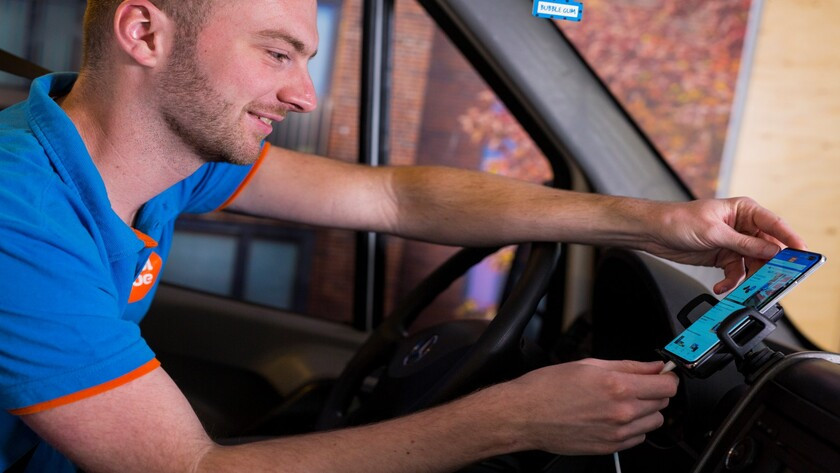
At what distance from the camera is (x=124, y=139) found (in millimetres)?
1126

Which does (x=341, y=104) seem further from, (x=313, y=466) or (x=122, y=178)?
(x=313, y=466)

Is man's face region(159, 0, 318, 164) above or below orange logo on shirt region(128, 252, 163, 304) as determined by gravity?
above

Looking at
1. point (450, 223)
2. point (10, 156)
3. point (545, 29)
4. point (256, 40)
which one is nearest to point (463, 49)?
point (545, 29)

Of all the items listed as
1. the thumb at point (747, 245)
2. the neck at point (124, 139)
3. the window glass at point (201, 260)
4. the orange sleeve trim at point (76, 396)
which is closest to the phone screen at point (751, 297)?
the thumb at point (747, 245)

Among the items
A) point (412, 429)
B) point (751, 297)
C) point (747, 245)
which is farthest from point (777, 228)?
point (412, 429)

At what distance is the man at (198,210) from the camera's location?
882 millimetres

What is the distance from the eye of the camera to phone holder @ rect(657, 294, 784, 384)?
853mm

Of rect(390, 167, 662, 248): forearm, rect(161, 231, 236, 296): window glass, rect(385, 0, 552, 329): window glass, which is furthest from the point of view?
rect(161, 231, 236, 296): window glass

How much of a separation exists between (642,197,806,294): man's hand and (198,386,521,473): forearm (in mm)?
410

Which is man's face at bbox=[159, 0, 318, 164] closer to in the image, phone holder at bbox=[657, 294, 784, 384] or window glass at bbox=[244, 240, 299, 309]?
phone holder at bbox=[657, 294, 784, 384]

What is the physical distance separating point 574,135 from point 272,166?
1.89 ft

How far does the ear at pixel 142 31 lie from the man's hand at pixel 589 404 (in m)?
0.64

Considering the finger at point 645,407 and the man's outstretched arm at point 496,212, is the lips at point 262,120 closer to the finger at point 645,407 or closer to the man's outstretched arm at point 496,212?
the man's outstretched arm at point 496,212

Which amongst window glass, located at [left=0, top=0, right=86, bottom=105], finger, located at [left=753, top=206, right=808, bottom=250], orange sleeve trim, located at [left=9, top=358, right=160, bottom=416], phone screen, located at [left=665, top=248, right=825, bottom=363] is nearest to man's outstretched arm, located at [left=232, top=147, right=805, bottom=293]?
finger, located at [left=753, top=206, right=808, bottom=250]
